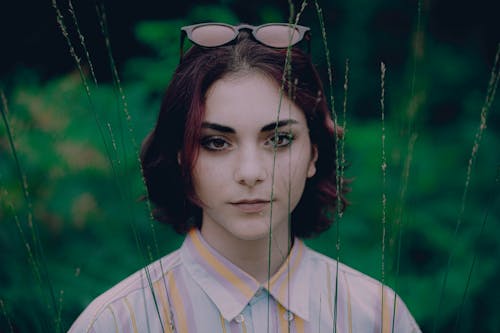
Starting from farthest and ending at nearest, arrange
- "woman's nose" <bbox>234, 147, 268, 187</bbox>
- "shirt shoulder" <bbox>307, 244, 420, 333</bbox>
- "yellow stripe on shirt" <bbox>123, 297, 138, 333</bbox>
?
"shirt shoulder" <bbox>307, 244, 420, 333</bbox>, "yellow stripe on shirt" <bbox>123, 297, 138, 333</bbox>, "woman's nose" <bbox>234, 147, 268, 187</bbox>

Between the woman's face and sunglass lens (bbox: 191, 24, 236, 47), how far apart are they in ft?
0.39

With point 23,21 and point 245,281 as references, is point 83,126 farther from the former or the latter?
point 245,281

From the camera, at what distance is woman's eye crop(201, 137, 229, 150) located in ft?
4.71

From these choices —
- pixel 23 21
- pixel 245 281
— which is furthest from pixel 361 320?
pixel 23 21

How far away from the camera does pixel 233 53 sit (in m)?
1.50

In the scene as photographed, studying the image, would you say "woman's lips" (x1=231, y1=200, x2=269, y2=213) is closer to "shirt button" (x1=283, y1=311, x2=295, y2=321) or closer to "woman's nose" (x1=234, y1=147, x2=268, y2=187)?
"woman's nose" (x1=234, y1=147, x2=268, y2=187)

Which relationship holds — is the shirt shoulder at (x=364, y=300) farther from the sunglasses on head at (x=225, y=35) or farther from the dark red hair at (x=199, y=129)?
the sunglasses on head at (x=225, y=35)

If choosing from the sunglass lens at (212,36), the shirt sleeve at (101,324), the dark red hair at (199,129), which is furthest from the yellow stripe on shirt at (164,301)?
the sunglass lens at (212,36)

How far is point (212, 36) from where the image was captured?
1.52 metres

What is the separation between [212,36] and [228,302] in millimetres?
637

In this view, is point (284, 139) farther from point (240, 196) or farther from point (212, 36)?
point (212, 36)

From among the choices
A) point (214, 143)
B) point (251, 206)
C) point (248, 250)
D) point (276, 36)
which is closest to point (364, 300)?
point (248, 250)

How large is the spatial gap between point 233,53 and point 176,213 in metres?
0.50

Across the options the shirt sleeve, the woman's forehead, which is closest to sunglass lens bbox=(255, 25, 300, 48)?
the woman's forehead
